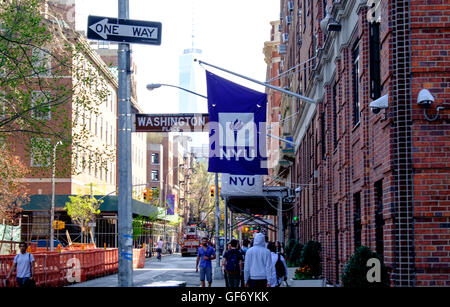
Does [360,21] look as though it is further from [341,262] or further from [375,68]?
[341,262]

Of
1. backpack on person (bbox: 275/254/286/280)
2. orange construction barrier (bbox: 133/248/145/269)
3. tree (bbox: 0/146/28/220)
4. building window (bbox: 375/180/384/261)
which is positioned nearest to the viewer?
building window (bbox: 375/180/384/261)

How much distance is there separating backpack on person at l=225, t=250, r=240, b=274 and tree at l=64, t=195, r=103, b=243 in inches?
1568

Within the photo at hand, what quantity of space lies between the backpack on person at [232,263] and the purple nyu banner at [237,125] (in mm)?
2307

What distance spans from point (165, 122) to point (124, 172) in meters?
2.47

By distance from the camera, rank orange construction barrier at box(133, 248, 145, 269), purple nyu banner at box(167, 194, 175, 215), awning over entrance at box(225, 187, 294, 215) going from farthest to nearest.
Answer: purple nyu banner at box(167, 194, 175, 215) < orange construction barrier at box(133, 248, 145, 269) < awning over entrance at box(225, 187, 294, 215)

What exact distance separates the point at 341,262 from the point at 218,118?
5976 mm

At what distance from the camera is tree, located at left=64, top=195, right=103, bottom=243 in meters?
56.8

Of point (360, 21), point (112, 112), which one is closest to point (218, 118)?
point (360, 21)

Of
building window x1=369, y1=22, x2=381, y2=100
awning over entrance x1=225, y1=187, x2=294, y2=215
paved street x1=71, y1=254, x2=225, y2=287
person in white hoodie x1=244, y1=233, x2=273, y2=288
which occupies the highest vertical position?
building window x1=369, y1=22, x2=381, y2=100

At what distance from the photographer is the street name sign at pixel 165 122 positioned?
43.7 ft

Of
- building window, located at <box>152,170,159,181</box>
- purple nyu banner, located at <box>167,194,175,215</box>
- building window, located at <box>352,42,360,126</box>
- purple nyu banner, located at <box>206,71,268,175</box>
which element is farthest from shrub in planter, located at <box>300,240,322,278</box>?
building window, located at <box>152,170,159,181</box>

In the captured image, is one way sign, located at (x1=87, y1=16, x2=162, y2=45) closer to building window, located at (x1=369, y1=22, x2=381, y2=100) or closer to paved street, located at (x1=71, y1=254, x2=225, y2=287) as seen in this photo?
building window, located at (x1=369, y1=22, x2=381, y2=100)

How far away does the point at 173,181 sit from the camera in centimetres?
12656
